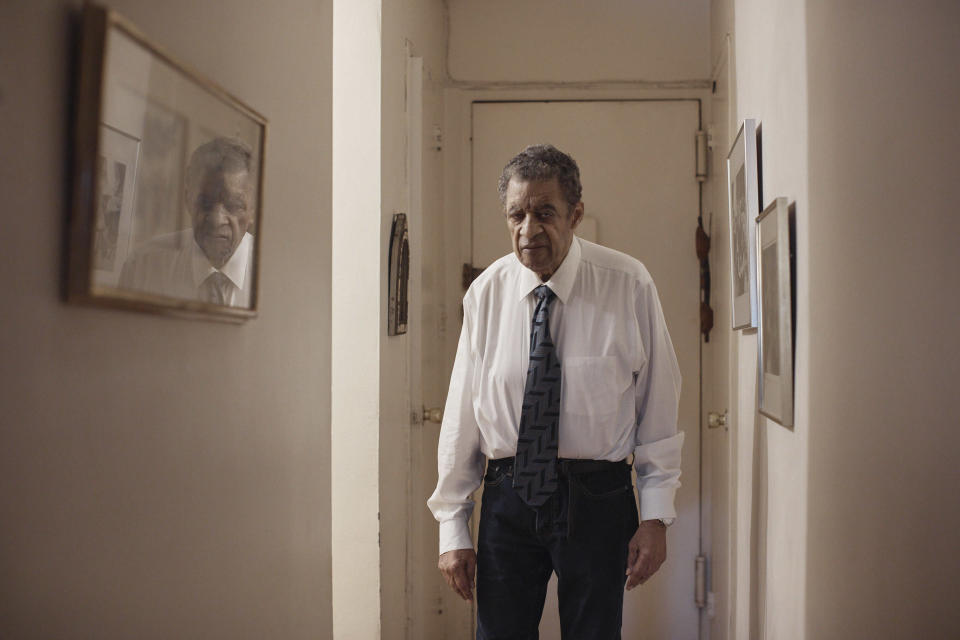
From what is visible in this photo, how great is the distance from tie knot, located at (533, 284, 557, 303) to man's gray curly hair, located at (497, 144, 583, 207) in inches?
7.5

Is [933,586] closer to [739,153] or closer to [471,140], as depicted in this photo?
[739,153]

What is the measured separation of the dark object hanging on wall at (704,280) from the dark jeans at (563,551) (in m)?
1.49

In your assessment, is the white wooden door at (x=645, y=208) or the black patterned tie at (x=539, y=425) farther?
the white wooden door at (x=645, y=208)

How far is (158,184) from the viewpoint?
99 centimetres

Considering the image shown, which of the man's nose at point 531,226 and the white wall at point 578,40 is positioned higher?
the white wall at point 578,40

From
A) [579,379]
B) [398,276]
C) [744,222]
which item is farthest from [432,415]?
[744,222]

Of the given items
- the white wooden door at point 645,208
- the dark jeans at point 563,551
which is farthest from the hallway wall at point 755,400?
the white wooden door at point 645,208

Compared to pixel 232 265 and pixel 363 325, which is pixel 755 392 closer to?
pixel 363 325

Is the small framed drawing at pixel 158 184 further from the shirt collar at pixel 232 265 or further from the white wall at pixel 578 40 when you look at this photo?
the white wall at pixel 578 40

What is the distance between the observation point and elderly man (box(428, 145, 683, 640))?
1.69 m

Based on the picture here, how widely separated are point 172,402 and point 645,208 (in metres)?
2.48

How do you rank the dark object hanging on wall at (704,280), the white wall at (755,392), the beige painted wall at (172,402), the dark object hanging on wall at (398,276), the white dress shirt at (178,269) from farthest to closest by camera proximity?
the dark object hanging on wall at (704,280) → the dark object hanging on wall at (398,276) → the white wall at (755,392) → the white dress shirt at (178,269) → the beige painted wall at (172,402)

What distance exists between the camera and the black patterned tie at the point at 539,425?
1662mm

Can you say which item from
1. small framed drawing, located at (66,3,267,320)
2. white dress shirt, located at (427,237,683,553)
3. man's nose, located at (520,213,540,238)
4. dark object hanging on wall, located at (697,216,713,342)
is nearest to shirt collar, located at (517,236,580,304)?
white dress shirt, located at (427,237,683,553)
